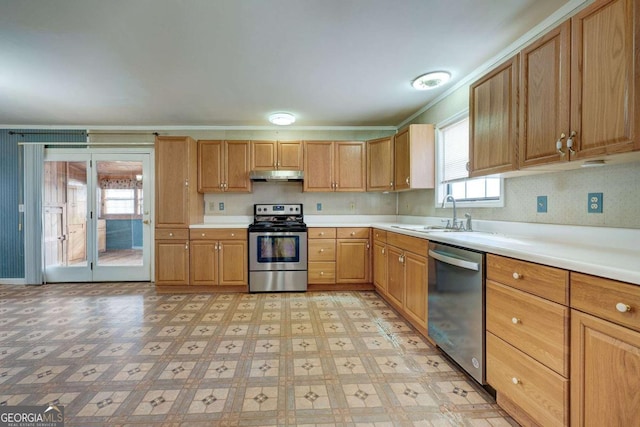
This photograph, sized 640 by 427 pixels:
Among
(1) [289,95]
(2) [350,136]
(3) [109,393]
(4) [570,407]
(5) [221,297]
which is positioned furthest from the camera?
(2) [350,136]

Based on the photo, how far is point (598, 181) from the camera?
1.62 meters

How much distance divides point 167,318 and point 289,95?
2.69 metres

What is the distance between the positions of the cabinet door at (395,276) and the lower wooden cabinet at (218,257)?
186 centimetres

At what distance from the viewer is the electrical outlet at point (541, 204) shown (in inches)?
76.4

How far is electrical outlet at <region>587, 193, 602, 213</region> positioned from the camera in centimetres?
161

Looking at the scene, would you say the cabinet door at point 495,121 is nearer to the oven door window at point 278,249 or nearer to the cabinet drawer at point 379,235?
the cabinet drawer at point 379,235

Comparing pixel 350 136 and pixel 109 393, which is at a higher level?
pixel 350 136

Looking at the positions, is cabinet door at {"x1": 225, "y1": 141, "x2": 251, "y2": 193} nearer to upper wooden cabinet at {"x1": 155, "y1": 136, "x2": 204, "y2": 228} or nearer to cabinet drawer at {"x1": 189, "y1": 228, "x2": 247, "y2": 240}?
upper wooden cabinet at {"x1": 155, "y1": 136, "x2": 204, "y2": 228}

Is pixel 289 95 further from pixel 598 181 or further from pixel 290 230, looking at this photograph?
pixel 598 181

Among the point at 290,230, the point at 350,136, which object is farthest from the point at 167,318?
the point at 350,136

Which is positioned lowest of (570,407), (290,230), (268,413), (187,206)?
(268,413)

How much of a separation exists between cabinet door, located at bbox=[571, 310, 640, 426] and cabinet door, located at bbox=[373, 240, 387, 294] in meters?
2.18

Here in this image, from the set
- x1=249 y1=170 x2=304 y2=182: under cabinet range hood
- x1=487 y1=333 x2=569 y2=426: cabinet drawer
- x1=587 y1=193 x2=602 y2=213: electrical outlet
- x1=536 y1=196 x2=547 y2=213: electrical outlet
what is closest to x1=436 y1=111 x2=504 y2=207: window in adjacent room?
x1=536 y1=196 x2=547 y2=213: electrical outlet

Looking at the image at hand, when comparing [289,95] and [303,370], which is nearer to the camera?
[303,370]
